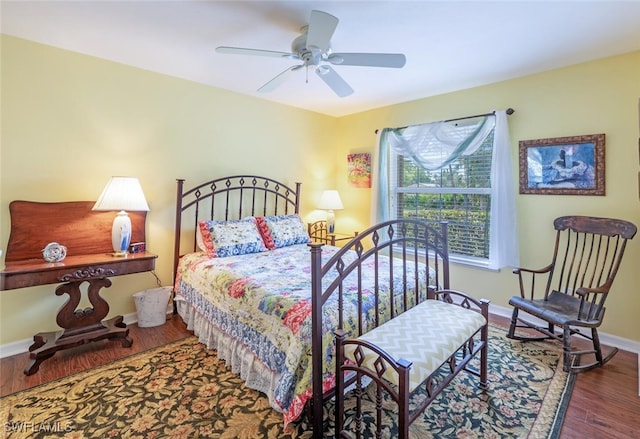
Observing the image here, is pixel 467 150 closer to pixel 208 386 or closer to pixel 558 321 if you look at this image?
pixel 558 321

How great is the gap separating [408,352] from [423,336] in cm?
19

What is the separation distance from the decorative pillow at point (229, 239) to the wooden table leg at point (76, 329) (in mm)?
916

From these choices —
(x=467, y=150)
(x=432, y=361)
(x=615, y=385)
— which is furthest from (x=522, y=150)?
(x=432, y=361)

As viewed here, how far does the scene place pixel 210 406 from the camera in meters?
1.92

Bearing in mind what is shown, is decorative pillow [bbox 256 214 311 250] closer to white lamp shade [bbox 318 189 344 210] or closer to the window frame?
white lamp shade [bbox 318 189 344 210]

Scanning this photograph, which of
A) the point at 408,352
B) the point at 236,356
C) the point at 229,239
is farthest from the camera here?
the point at 229,239

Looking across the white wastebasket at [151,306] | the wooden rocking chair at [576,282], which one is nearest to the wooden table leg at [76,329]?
the white wastebasket at [151,306]

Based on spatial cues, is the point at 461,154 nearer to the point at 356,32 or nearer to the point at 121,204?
the point at 356,32

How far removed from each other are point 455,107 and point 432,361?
3.08 m

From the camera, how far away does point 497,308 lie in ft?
11.1

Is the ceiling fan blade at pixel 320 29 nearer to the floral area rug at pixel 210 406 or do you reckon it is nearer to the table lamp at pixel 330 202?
the floral area rug at pixel 210 406

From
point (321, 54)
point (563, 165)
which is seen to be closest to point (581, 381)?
point (563, 165)

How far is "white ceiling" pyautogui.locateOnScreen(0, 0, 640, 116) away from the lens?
2.02m

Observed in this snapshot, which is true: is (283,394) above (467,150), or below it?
below
